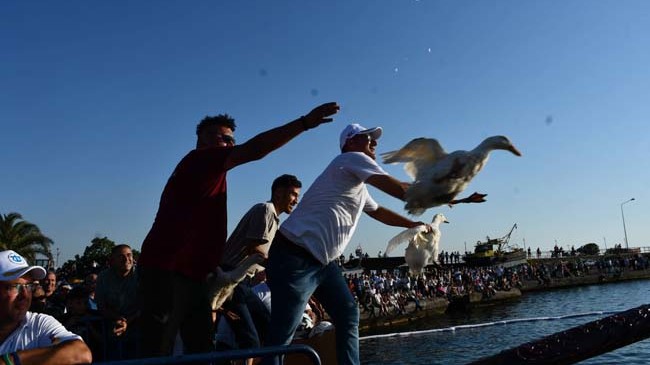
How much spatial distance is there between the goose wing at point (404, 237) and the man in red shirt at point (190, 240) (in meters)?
1.26

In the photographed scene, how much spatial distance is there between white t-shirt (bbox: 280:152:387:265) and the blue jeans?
0.27 feet

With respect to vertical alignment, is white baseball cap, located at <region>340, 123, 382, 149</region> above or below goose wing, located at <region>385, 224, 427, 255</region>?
above

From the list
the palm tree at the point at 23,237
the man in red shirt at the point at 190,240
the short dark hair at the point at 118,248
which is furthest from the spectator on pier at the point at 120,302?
the palm tree at the point at 23,237

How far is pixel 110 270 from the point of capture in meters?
5.18

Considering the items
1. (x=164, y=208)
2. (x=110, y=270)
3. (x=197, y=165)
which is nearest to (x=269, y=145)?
(x=197, y=165)

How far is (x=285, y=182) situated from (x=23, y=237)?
37.1 metres

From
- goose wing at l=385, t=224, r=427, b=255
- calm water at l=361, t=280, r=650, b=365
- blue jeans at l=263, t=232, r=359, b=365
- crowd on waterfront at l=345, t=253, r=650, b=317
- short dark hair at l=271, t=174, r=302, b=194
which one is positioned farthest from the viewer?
crowd on waterfront at l=345, t=253, r=650, b=317

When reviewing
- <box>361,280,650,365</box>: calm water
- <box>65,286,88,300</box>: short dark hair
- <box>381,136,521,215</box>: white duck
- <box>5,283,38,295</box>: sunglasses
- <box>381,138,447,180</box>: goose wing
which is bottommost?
<box>361,280,650,365</box>: calm water

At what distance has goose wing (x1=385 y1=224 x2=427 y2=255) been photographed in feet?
12.9

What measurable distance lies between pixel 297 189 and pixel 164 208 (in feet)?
5.48

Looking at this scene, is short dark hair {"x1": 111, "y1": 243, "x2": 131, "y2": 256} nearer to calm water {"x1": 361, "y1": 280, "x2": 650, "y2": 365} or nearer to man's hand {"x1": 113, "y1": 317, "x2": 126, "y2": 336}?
man's hand {"x1": 113, "y1": 317, "x2": 126, "y2": 336}

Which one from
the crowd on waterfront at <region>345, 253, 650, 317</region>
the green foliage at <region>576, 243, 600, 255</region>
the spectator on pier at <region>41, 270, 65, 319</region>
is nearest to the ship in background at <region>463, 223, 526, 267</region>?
the crowd on waterfront at <region>345, 253, 650, 317</region>

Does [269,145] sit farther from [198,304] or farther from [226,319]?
[226,319]

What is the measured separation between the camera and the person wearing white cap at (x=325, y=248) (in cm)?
328
